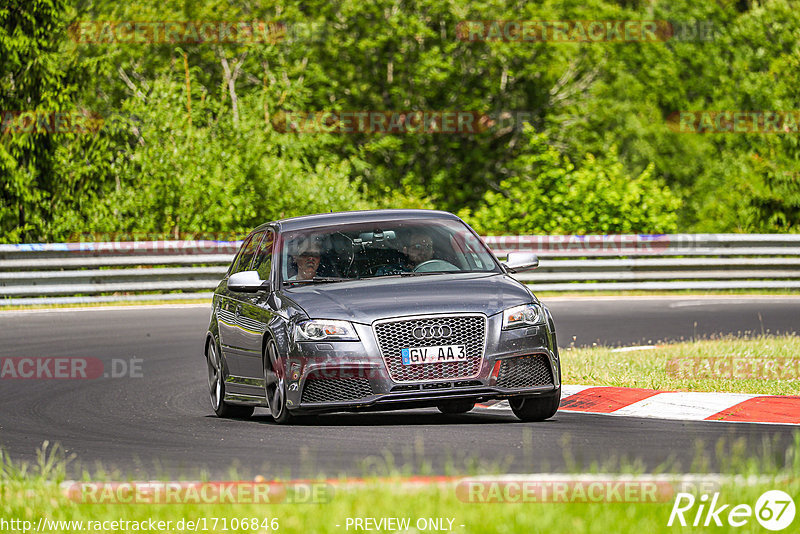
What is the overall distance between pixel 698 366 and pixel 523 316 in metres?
3.86

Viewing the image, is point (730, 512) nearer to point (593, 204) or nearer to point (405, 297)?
point (405, 297)

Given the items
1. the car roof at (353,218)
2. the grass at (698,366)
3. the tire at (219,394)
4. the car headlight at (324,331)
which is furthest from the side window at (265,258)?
the grass at (698,366)

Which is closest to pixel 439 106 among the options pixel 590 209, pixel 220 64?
pixel 220 64

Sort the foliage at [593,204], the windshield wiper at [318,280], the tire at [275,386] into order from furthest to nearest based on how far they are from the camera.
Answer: the foliage at [593,204]
the windshield wiper at [318,280]
the tire at [275,386]

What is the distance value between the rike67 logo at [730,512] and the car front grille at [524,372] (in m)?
3.32

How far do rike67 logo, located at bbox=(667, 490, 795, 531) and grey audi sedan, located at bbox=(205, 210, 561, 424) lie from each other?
130 inches

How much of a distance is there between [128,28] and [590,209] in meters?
15.0

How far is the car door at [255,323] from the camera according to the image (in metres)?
9.91

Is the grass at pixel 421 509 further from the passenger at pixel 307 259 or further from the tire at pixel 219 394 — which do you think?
the tire at pixel 219 394

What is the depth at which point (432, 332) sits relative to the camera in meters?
8.95

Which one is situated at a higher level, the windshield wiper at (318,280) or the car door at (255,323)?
the windshield wiper at (318,280)

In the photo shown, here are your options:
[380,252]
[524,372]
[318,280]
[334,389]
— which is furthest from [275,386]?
[524,372]

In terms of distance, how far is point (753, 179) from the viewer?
1363 inches

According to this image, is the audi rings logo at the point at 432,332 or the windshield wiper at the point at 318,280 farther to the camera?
the windshield wiper at the point at 318,280
